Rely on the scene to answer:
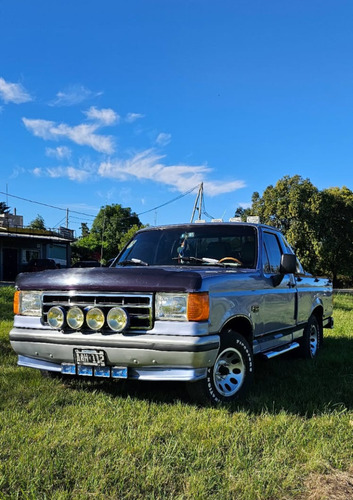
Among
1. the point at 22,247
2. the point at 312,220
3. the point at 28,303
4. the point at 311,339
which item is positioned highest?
the point at 312,220

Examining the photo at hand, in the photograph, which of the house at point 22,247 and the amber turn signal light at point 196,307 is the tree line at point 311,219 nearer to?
the house at point 22,247

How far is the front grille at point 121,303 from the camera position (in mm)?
3730

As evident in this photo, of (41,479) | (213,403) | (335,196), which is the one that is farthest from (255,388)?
(335,196)

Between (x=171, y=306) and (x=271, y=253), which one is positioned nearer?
(x=171, y=306)

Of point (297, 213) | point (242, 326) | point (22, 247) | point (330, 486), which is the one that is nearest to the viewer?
point (330, 486)

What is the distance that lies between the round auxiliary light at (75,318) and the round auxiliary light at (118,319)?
29cm

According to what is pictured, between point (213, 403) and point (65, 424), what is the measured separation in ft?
4.17

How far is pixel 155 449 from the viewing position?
3.02 metres

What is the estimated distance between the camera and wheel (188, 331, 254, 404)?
3.84m

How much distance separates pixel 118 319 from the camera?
377 cm

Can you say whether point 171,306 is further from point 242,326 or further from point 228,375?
point 242,326

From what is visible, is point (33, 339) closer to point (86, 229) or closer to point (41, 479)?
point (41, 479)

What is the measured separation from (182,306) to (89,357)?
3.14ft

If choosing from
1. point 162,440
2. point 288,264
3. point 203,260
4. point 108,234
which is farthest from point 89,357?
point 108,234
